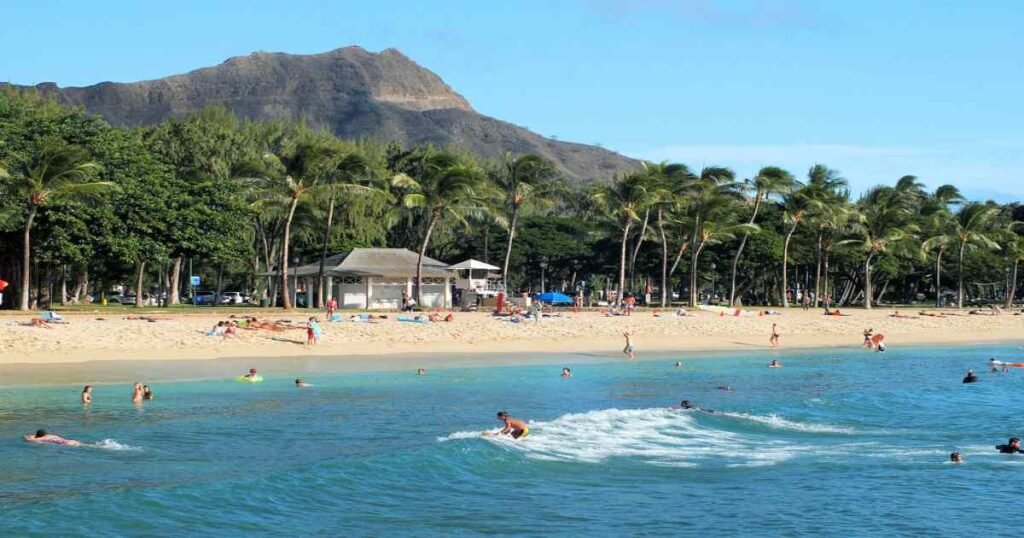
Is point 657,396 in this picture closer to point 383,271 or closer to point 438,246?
point 383,271

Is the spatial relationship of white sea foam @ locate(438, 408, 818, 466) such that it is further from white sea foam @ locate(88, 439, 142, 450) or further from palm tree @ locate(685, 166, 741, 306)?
palm tree @ locate(685, 166, 741, 306)

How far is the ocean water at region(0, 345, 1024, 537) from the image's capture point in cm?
1422

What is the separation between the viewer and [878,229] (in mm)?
76250

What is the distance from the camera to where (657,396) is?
93.4 feet

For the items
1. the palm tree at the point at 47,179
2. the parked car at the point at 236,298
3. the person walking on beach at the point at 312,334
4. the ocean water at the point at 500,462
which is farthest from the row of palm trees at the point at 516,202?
the ocean water at the point at 500,462

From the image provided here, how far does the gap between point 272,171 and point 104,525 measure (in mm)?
43966

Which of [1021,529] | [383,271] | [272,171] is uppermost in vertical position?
[272,171]

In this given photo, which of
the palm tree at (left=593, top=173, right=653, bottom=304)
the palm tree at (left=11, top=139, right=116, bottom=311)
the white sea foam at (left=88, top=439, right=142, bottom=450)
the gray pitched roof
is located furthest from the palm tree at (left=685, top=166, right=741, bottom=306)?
the white sea foam at (left=88, top=439, right=142, bottom=450)

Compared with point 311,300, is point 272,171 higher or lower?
higher

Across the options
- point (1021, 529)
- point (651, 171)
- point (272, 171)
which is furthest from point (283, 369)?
point (651, 171)

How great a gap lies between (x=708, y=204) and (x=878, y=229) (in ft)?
50.6

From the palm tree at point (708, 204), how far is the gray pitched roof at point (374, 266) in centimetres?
1700

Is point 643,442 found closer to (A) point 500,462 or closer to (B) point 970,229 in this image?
(A) point 500,462

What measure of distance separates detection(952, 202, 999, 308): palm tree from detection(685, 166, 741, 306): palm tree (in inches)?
802
